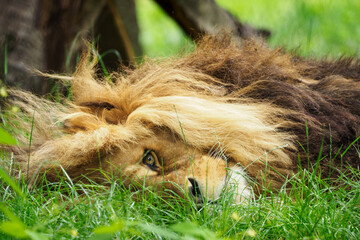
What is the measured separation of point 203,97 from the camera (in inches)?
103

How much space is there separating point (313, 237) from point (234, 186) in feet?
1.58

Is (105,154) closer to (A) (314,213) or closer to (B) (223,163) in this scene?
(B) (223,163)

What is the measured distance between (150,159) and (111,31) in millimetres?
2617

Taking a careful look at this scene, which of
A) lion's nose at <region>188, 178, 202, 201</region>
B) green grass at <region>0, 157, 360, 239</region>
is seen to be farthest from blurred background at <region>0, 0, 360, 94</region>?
green grass at <region>0, 157, 360, 239</region>

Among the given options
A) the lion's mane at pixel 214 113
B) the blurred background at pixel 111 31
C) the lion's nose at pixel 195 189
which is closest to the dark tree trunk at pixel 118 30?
the blurred background at pixel 111 31

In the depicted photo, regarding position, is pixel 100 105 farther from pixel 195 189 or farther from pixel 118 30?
pixel 118 30

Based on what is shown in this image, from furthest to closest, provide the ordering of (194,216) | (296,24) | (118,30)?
(296,24) < (118,30) < (194,216)

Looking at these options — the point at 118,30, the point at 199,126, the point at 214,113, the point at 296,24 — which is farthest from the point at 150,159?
the point at 296,24

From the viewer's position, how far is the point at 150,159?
246 centimetres

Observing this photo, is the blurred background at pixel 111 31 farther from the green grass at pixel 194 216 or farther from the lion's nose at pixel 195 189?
the green grass at pixel 194 216

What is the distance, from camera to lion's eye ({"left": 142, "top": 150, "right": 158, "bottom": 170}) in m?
2.44

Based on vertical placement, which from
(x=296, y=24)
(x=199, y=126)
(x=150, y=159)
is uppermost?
(x=296, y=24)

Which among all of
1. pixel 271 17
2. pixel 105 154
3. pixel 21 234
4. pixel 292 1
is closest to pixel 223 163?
pixel 105 154

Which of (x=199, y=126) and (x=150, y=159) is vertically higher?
(x=199, y=126)
